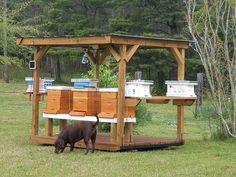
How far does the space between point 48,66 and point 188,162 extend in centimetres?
4864

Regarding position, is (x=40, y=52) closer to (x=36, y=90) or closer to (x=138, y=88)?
(x=36, y=90)

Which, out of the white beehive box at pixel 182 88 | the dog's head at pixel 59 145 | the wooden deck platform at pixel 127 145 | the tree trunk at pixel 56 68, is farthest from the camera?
the tree trunk at pixel 56 68

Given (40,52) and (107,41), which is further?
(40,52)

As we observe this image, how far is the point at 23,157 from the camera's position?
10555mm

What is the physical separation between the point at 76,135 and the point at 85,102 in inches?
34.7

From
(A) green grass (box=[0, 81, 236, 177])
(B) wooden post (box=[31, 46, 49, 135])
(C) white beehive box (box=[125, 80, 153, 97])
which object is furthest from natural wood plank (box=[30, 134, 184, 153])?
(C) white beehive box (box=[125, 80, 153, 97])

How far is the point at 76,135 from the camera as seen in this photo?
11312 mm

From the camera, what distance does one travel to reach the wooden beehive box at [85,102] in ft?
39.0

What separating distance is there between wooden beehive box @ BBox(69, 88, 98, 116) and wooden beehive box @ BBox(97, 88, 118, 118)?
0.65ft

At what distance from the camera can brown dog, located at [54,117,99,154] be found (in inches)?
443

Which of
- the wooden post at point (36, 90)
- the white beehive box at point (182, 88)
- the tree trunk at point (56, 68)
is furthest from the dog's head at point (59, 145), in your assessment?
the tree trunk at point (56, 68)

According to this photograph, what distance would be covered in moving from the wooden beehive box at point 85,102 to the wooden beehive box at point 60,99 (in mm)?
515

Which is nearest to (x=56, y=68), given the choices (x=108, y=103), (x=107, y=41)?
(x=108, y=103)

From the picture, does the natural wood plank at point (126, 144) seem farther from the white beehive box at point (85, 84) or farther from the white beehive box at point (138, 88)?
the white beehive box at point (85, 84)
